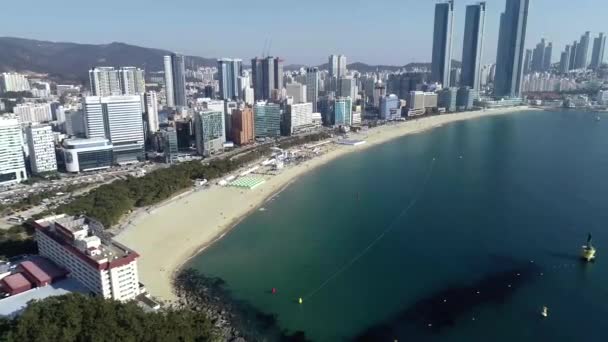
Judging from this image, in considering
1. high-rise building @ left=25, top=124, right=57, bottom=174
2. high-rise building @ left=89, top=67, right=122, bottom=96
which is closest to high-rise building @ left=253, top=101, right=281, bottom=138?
high-rise building @ left=89, top=67, right=122, bottom=96

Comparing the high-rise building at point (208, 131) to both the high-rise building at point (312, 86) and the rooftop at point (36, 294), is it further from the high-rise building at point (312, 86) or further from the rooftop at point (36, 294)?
the high-rise building at point (312, 86)

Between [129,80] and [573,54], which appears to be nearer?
[129,80]

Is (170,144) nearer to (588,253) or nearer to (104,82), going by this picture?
(104,82)

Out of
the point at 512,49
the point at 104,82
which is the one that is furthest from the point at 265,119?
the point at 512,49

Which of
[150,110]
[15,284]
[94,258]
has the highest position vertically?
[150,110]

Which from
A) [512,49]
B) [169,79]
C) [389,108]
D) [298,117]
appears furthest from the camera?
[512,49]

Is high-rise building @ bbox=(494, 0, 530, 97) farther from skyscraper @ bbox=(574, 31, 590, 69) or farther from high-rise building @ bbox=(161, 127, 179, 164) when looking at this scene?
high-rise building @ bbox=(161, 127, 179, 164)
